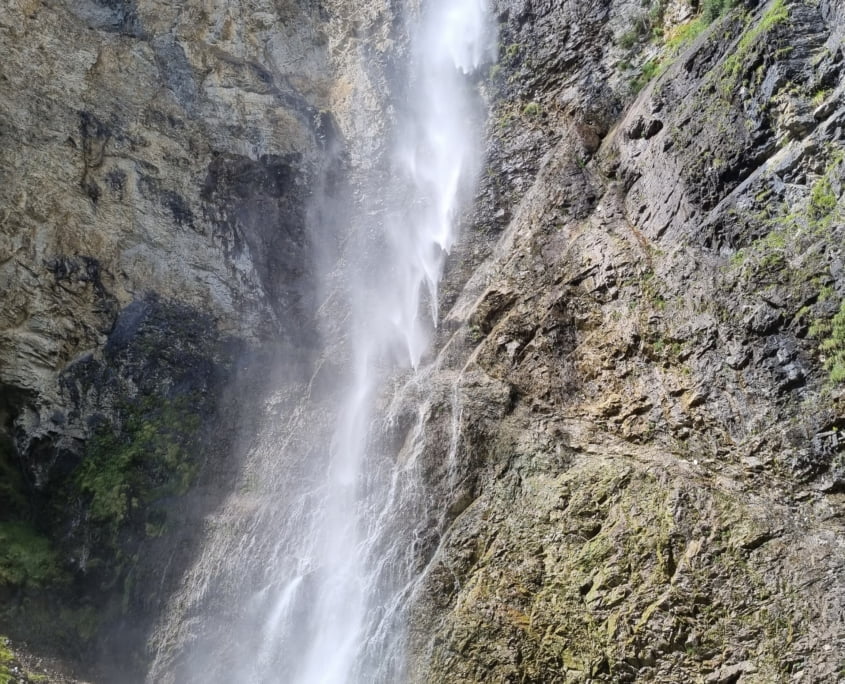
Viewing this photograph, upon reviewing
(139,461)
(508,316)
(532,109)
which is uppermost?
(532,109)

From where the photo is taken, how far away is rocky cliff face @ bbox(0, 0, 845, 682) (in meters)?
7.02

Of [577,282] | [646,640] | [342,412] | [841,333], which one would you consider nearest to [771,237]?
[841,333]

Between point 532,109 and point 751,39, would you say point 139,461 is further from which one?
point 751,39

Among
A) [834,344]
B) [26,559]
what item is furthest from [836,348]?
[26,559]

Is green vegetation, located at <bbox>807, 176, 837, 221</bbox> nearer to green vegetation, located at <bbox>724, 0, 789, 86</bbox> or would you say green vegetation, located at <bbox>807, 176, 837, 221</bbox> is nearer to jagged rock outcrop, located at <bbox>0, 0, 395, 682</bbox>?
green vegetation, located at <bbox>724, 0, 789, 86</bbox>

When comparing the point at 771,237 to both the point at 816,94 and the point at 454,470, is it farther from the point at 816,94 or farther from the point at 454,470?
the point at 454,470

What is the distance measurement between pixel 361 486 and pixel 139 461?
6.16 m

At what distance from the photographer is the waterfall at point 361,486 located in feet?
30.6

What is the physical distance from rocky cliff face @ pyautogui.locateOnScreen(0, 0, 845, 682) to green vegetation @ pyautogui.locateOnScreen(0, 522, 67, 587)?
75mm

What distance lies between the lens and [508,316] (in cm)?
1087

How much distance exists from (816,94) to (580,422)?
5295 millimetres

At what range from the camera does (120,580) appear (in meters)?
12.5

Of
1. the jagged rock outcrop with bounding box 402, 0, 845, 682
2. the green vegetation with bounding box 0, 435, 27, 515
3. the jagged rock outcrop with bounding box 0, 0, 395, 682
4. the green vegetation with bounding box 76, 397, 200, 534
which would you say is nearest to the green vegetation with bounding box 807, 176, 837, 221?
the jagged rock outcrop with bounding box 402, 0, 845, 682

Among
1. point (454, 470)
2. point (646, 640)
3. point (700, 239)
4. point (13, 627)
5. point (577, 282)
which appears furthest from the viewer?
point (13, 627)
